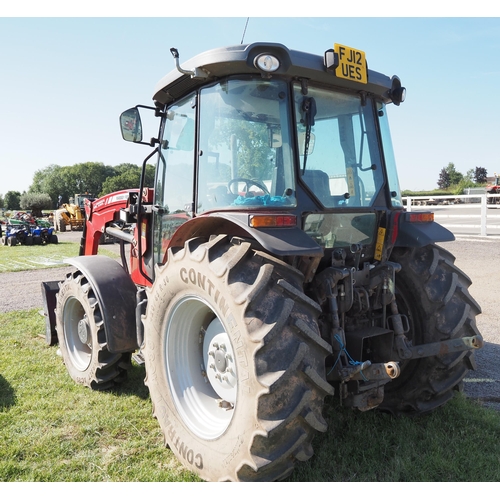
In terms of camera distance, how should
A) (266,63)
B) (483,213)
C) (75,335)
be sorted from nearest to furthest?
1. (266,63)
2. (75,335)
3. (483,213)

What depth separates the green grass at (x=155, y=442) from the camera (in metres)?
2.86

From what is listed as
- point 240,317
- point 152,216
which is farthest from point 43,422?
point 240,317

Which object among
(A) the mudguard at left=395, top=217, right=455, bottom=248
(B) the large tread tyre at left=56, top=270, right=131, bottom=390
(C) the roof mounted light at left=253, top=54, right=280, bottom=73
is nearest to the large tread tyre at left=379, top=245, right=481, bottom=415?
(A) the mudguard at left=395, top=217, right=455, bottom=248

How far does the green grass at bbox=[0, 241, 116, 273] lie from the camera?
1305 centimetres

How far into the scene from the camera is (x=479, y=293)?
24.6 ft

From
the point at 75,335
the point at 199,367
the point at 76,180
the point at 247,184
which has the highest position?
the point at 76,180

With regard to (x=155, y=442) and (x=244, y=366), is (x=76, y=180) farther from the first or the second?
(x=244, y=366)

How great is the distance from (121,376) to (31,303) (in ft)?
15.7

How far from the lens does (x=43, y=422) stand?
3598mm

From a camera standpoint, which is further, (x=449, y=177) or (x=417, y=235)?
(x=449, y=177)

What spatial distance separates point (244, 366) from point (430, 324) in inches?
64.4

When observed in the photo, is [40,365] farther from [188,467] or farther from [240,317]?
[240,317]

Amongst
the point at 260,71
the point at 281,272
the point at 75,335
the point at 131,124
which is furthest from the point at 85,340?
the point at 260,71

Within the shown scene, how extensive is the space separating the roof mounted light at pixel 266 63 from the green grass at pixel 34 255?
10.9 m
